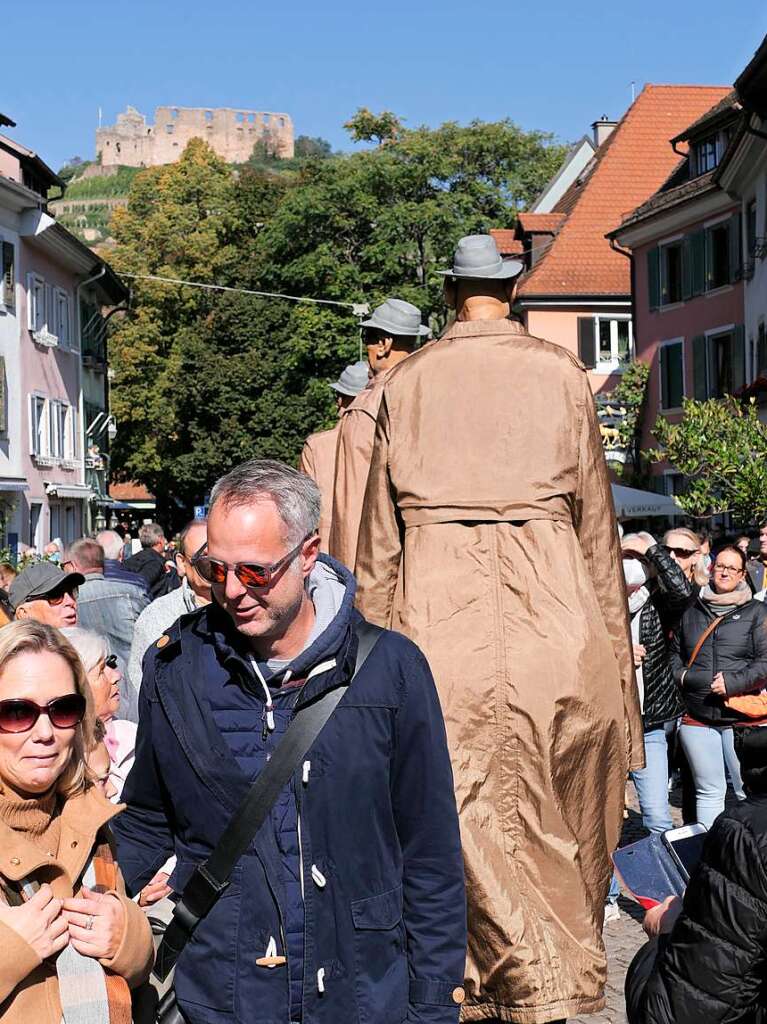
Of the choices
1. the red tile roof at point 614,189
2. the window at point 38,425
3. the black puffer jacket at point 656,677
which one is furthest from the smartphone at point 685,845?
the red tile roof at point 614,189

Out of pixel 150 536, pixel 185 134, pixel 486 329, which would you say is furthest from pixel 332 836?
pixel 185 134

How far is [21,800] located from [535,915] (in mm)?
1788

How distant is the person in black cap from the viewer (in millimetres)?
7895

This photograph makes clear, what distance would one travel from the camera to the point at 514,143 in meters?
53.2

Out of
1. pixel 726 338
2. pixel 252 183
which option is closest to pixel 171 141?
pixel 252 183

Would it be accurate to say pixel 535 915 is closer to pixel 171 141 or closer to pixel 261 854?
pixel 261 854

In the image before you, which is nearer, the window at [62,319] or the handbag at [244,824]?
the handbag at [244,824]

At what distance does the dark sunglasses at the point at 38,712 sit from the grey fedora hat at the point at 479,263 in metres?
2.26

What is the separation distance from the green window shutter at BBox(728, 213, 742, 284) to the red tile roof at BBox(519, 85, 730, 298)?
445 inches

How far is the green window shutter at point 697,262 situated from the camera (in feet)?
121

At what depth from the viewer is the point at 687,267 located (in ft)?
125

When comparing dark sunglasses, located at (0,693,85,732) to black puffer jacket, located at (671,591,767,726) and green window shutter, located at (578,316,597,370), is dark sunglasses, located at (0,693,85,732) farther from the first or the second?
green window shutter, located at (578,316,597,370)

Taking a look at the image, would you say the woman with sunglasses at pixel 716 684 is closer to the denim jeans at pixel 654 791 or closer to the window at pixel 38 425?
the denim jeans at pixel 654 791

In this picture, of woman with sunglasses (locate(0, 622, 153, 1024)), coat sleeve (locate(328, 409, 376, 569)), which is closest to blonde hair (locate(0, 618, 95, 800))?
woman with sunglasses (locate(0, 622, 153, 1024))
